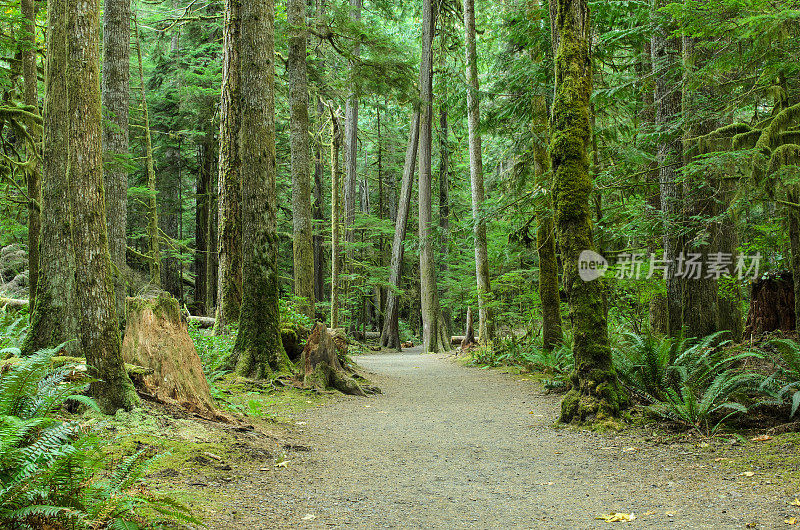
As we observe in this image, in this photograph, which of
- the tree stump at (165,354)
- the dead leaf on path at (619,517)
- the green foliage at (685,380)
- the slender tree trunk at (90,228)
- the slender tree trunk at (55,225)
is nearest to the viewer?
the dead leaf on path at (619,517)

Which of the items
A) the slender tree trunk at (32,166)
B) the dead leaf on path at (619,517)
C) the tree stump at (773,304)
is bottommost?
the dead leaf on path at (619,517)

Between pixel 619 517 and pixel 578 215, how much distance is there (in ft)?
13.7

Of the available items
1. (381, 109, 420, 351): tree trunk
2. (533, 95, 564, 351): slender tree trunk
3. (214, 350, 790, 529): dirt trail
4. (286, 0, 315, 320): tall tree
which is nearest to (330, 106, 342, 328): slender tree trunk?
(381, 109, 420, 351): tree trunk

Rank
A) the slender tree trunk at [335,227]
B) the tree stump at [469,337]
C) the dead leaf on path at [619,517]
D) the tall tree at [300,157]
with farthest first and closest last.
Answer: the slender tree trunk at [335,227], the tree stump at [469,337], the tall tree at [300,157], the dead leaf on path at [619,517]

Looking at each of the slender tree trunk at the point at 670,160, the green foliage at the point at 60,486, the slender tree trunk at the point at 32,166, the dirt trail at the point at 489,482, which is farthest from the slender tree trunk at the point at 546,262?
the green foliage at the point at 60,486

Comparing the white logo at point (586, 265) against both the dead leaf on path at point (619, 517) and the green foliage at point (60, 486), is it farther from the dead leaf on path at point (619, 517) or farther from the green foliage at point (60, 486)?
the green foliage at point (60, 486)

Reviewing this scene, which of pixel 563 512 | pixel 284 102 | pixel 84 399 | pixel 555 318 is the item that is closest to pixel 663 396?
pixel 563 512

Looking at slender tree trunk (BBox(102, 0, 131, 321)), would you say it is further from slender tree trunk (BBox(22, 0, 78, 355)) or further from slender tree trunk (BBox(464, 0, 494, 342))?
slender tree trunk (BBox(464, 0, 494, 342))

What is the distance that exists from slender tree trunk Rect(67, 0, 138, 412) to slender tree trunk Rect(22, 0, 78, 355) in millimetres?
118

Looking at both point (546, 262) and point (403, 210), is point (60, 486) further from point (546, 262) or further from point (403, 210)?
point (403, 210)

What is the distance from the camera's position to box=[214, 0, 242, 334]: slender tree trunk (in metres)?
10.5

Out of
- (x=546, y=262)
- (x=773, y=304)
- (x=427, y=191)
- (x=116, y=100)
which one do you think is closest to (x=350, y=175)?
(x=427, y=191)

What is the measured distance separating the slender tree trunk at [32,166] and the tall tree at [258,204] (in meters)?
3.08

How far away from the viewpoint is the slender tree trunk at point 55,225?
4781 millimetres
